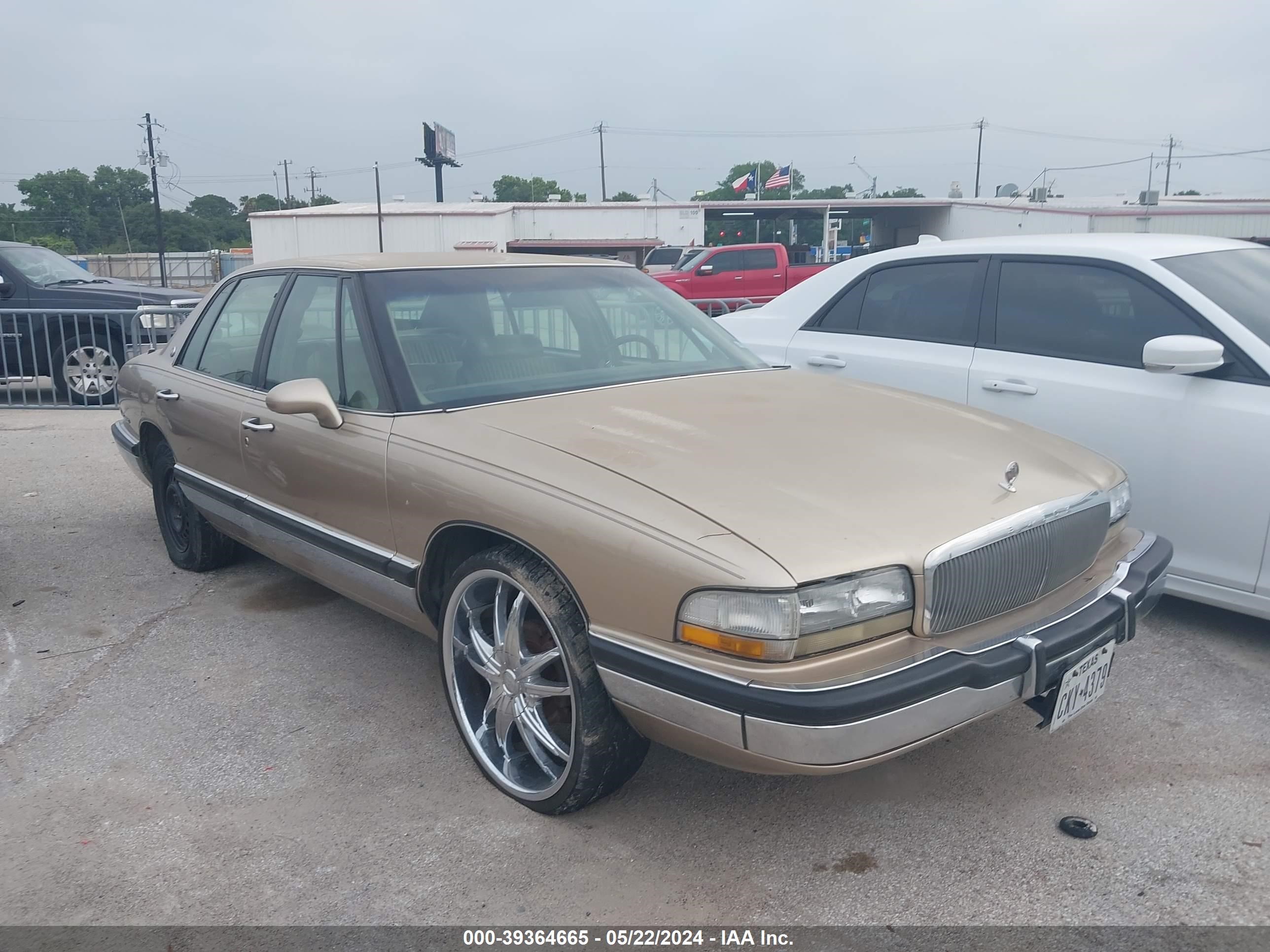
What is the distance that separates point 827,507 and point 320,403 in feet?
5.75

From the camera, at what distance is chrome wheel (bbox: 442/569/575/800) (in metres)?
2.76

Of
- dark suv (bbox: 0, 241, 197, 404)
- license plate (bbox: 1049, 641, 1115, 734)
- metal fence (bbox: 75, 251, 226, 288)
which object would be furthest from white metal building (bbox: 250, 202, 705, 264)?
license plate (bbox: 1049, 641, 1115, 734)

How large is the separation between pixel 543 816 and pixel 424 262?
210 centimetres

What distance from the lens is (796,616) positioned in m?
2.17

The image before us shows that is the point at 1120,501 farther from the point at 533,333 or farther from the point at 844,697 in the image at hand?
the point at 533,333

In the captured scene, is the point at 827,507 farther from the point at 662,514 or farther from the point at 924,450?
the point at 924,450

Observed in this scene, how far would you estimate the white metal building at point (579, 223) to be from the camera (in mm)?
41469

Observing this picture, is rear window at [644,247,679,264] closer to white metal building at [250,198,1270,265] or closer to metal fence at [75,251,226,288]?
white metal building at [250,198,1270,265]

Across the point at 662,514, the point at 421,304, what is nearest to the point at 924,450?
the point at 662,514

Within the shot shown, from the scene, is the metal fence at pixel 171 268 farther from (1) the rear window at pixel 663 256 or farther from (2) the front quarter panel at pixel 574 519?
(2) the front quarter panel at pixel 574 519

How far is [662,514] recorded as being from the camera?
2.36m

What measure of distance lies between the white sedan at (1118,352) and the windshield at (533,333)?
0.92 metres

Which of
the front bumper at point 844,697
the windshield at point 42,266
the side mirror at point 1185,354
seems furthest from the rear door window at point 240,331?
the windshield at point 42,266

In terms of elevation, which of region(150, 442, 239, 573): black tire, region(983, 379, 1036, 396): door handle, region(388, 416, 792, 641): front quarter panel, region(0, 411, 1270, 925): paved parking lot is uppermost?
region(983, 379, 1036, 396): door handle
